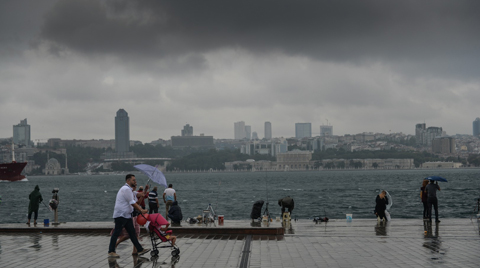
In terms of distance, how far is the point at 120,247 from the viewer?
41.8 ft

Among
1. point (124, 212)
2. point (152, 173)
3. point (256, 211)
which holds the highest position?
point (152, 173)

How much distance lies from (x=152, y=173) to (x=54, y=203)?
6.20 m

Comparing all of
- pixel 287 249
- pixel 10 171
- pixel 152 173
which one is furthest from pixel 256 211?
pixel 10 171

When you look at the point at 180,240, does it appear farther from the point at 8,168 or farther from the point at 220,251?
the point at 8,168

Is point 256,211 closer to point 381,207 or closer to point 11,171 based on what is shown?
point 381,207

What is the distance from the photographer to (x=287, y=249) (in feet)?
39.5

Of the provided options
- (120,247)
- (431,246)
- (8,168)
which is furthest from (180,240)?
(8,168)

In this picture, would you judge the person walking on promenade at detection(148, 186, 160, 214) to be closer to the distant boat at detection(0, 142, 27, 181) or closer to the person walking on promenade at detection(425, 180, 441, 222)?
the person walking on promenade at detection(425, 180, 441, 222)

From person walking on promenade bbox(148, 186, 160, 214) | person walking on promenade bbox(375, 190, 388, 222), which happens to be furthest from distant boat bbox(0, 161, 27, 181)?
person walking on promenade bbox(375, 190, 388, 222)

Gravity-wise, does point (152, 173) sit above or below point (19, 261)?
above

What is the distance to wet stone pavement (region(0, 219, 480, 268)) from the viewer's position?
34.2ft

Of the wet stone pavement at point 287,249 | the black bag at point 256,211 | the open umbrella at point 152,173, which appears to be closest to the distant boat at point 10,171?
the black bag at point 256,211

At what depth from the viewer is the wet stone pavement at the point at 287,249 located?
10.4 m

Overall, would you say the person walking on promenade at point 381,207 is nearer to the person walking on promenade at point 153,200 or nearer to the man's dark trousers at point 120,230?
the person walking on promenade at point 153,200
